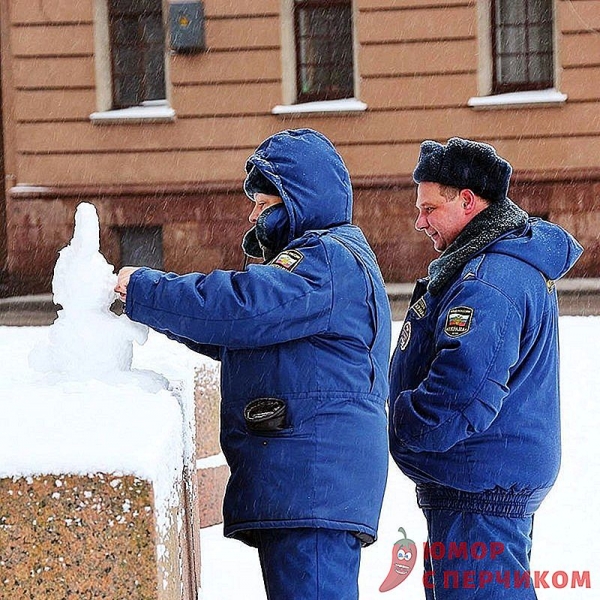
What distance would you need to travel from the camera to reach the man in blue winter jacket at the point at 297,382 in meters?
2.32

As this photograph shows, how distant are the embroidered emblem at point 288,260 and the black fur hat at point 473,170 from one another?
65 centimetres

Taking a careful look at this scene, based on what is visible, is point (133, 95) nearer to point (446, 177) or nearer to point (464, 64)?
point (464, 64)

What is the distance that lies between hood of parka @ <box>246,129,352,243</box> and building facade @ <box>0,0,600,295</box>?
9014 mm

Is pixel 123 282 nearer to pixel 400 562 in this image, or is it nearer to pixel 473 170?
pixel 473 170

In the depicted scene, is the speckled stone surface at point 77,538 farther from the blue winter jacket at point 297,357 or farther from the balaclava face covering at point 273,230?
the balaclava face covering at point 273,230

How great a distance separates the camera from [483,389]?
2619 mm

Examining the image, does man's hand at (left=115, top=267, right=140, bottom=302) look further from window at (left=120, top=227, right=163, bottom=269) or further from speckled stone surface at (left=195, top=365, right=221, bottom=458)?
window at (left=120, top=227, right=163, bottom=269)

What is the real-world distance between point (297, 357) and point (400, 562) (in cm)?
217

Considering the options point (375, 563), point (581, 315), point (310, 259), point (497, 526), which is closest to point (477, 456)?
point (497, 526)

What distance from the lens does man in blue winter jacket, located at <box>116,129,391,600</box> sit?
7.62 ft

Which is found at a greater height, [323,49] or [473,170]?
[323,49]

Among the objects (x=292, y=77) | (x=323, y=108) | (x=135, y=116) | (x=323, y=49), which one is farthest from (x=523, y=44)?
(x=135, y=116)

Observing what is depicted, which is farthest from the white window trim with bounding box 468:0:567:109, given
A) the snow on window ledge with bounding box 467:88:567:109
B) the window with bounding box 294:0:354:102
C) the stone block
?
the stone block

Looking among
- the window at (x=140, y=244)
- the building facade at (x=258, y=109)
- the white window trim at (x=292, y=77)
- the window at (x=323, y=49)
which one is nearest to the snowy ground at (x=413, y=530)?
the building facade at (x=258, y=109)
